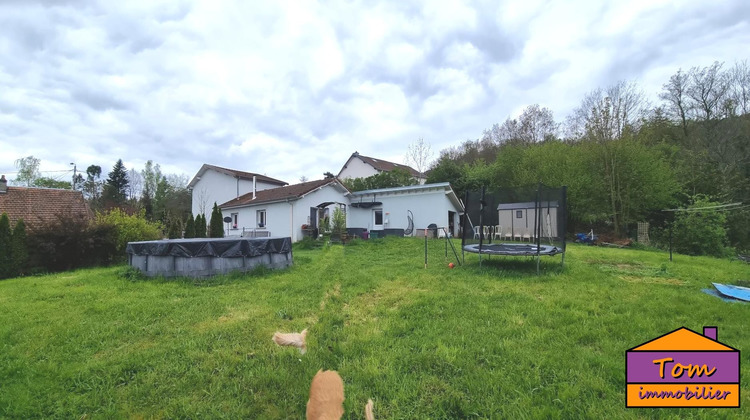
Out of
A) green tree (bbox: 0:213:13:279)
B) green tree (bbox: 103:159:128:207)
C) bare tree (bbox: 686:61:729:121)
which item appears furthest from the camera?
green tree (bbox: 103:159:128:207)

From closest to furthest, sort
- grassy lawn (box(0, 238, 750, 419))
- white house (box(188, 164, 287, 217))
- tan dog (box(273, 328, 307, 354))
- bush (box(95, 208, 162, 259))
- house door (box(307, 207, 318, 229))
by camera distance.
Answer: tan dog (box(273, 328, 307, 354)) < grassy lawn (box(0, 238, 750, 419)) < bush (box(95, 208, 162, 259)) < house door (box(307, 207, 318, 229)) < white house (box(188, 164, 287, 217))

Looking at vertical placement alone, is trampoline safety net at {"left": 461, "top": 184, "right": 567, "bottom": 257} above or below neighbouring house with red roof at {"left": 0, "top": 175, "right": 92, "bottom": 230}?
below

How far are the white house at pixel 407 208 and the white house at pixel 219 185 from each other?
29.8 feet

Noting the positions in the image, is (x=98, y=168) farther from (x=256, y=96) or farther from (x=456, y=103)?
(x=456, y=103)

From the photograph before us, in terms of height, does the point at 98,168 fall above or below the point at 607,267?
above

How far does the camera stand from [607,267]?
7.67 metres

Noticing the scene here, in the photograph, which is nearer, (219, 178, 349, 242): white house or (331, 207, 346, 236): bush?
(331, 207, 346, 236): bush

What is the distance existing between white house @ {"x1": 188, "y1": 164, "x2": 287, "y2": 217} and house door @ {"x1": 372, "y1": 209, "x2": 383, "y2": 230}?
33.5 ft

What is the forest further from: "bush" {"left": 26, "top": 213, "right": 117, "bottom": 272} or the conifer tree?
the conifer tree

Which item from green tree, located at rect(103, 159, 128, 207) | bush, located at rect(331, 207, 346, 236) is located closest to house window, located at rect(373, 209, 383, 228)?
bush, located at rect(331, 207, 346, 236)

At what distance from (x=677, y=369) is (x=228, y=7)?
9.12m

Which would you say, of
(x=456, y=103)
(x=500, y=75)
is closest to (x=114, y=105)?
(x=456, y=103)

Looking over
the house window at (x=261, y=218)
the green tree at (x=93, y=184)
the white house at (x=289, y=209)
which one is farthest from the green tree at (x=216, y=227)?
the green tree at (x=93, y=184)

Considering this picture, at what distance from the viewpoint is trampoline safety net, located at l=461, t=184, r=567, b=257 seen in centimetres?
707
